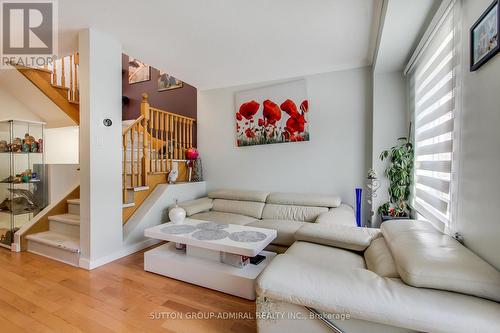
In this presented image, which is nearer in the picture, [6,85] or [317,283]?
[317,283]

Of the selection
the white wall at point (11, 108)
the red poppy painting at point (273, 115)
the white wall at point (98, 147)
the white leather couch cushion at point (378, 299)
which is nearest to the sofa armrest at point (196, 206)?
the white wall at point (98, 147)

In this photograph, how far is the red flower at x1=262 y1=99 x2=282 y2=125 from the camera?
3641 mm

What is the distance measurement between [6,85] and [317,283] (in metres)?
5.41

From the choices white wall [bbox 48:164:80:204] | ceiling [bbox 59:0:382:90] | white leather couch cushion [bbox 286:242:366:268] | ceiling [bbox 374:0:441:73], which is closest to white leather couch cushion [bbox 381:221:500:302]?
white leather couch cushion [bbox 286:242:366:268]

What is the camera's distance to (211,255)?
2203 mm

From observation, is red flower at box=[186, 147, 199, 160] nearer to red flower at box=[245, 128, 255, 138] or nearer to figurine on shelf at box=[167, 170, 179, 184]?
figurine on shelf at box=[167, 170, 179, 184]

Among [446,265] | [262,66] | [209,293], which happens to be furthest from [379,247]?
[262,66]

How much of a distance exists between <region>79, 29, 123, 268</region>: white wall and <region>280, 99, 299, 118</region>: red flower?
2273mm

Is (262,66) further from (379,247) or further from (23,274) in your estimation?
(23,274)

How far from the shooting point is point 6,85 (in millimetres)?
3768

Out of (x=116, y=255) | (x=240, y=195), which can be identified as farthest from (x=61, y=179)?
(x=240, y=195)

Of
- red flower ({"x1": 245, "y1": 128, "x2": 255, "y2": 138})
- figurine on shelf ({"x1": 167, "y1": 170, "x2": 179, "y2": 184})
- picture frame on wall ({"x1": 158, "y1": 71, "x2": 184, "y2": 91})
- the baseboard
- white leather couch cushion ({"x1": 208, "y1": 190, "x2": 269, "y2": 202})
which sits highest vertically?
picture frame on wall ({"x1": 158, "y1": 71, "x2": 184, "y2": 91})

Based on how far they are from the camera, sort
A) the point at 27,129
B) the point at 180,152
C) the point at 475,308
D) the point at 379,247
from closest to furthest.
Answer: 1. the point at 475,308
2. the point at 379,247
3. the point at 27,129
4. the point at 180,152

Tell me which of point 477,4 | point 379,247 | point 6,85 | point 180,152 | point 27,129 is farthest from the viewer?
point 180,152
